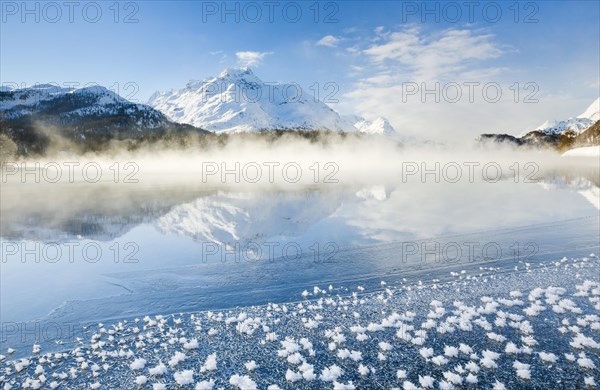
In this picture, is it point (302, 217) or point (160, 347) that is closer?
point (160, 347)

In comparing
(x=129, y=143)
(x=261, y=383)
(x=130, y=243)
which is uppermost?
(x=129, y=143)

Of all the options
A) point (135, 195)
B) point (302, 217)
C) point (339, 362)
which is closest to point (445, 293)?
point (339, 362)

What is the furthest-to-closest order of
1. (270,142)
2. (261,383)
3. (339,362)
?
(270,142) < (339,362) < (261,383)

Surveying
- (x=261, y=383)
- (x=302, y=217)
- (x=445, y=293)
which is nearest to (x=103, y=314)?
(x=261, y=383)

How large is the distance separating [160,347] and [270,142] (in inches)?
6275

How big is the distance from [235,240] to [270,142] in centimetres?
14985

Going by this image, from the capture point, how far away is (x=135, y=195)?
120ft

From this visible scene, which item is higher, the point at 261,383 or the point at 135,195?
the point at 135,195

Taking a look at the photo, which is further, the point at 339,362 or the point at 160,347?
the point at 160,347

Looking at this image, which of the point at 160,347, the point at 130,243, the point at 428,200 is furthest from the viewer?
the point at 428,200

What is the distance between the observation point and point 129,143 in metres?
153

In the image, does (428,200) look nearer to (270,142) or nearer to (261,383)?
(261,383)

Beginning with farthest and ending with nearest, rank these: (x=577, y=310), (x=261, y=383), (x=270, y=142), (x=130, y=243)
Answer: (x=270, y=142), (x=130, y=243), (x=577, y=310), (x=261, y=383)

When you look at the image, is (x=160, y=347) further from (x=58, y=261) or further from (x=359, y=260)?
(x=58, y=261)
